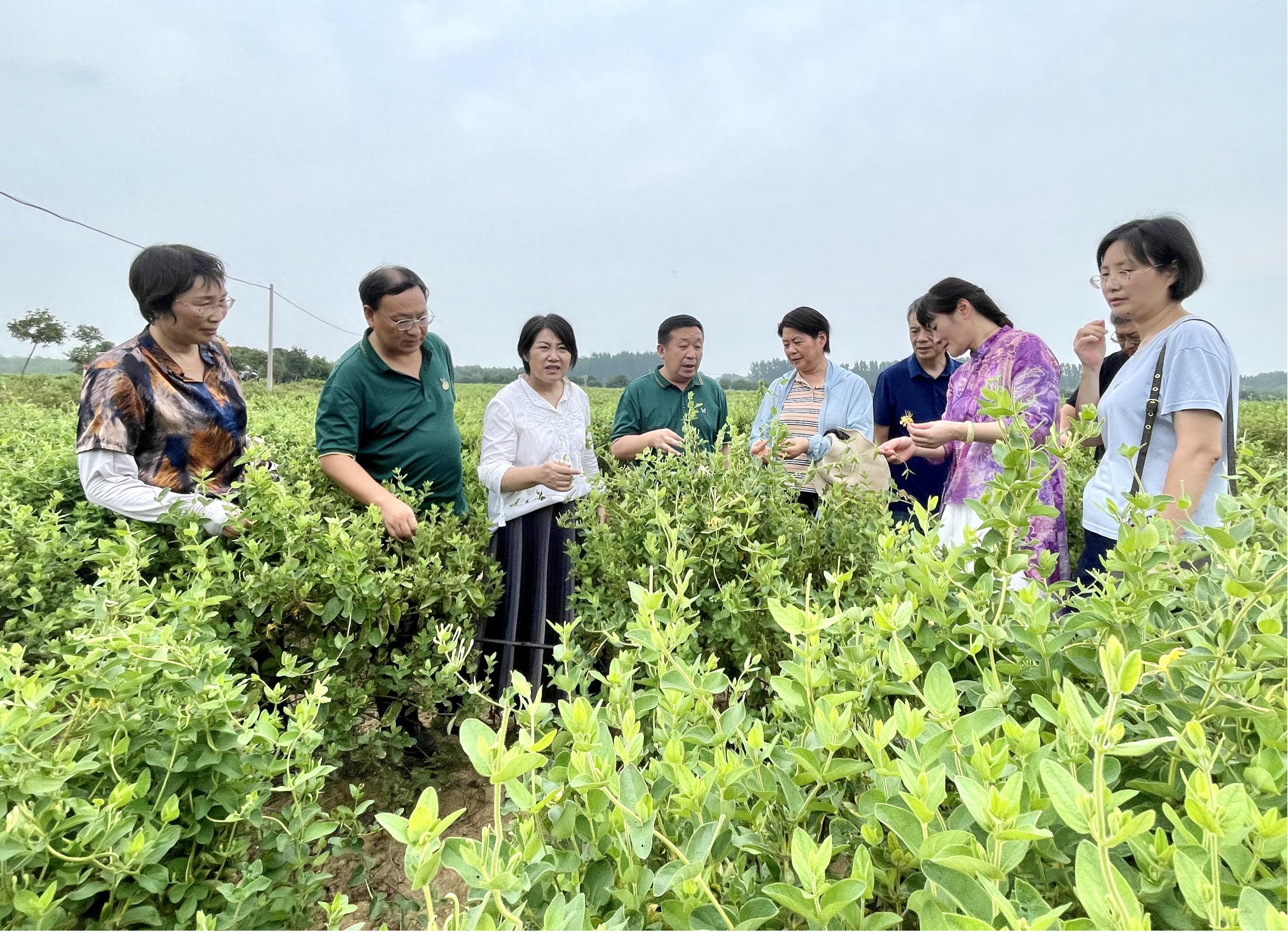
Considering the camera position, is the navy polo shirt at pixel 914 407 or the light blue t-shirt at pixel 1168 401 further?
the navy polo shirt at pixel 914 407

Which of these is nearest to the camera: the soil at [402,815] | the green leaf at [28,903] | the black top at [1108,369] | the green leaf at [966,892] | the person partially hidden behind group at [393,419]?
the green leaf at [966,892]

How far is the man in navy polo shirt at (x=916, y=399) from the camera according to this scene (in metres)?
3.85

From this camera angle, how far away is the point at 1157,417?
2189mm

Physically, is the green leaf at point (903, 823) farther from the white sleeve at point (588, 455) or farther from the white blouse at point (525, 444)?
the white sleeve at point (588, 455)

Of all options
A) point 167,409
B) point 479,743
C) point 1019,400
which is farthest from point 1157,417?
point 167,409

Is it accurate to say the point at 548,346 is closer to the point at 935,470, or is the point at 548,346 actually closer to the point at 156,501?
the point at 156,501

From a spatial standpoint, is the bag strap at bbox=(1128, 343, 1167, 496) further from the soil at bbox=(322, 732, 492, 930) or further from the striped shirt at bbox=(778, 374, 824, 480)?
the soil at bbox=(322, 732, 492, 930)

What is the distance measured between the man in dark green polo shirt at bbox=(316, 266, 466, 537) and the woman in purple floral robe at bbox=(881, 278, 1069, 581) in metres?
1.98

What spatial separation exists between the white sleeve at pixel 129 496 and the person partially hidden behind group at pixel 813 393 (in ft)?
8.83

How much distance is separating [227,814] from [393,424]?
6.17 feet

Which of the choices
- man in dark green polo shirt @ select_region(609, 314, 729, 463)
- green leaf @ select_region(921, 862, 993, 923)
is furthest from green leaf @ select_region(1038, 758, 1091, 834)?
man in dark green polo shirt @ select_region(609, 314, 729, 463)

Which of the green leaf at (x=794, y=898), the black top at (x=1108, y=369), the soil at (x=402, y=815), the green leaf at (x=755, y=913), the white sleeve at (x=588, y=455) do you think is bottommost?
the soil at (x=402, y=815)

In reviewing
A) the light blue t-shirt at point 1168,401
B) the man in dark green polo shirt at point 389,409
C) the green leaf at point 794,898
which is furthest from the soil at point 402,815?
the light blue t-shirt at point 1168,401

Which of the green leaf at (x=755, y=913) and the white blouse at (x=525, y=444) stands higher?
the white blouse at (x=525, y=444)
